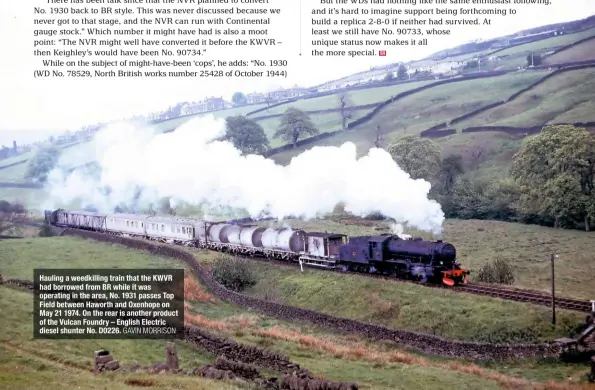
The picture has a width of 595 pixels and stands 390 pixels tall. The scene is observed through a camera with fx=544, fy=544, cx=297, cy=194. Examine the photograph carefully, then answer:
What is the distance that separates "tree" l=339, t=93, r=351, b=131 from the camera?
58.5 meters

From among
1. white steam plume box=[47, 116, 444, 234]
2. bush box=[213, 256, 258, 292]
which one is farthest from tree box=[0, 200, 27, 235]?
bush box=[213, 256, 258, 292]

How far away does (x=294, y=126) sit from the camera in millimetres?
56906

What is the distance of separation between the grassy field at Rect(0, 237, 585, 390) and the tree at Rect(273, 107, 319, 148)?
1391 inches

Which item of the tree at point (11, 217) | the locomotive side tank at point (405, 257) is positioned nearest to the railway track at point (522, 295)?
the locomotive side tank at point (405, 257)

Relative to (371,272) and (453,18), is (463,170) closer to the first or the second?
(371,272)

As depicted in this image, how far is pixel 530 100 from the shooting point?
48.0 metres

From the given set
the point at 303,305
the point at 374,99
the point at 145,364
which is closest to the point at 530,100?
the point at 374,99

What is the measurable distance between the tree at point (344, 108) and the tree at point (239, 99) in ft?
42.2

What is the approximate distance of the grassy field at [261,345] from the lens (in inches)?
493

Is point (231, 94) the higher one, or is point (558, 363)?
point (231, 94)

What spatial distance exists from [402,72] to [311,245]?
40494 mm

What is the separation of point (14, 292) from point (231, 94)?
4497 centimetres

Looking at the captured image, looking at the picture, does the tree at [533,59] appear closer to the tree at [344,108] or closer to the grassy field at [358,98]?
the grassy field at [358,98]

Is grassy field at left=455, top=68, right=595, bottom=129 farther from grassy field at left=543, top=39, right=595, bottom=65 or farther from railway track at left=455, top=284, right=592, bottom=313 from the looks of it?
railway track at left=455, top=284, right=592, bottom=313
